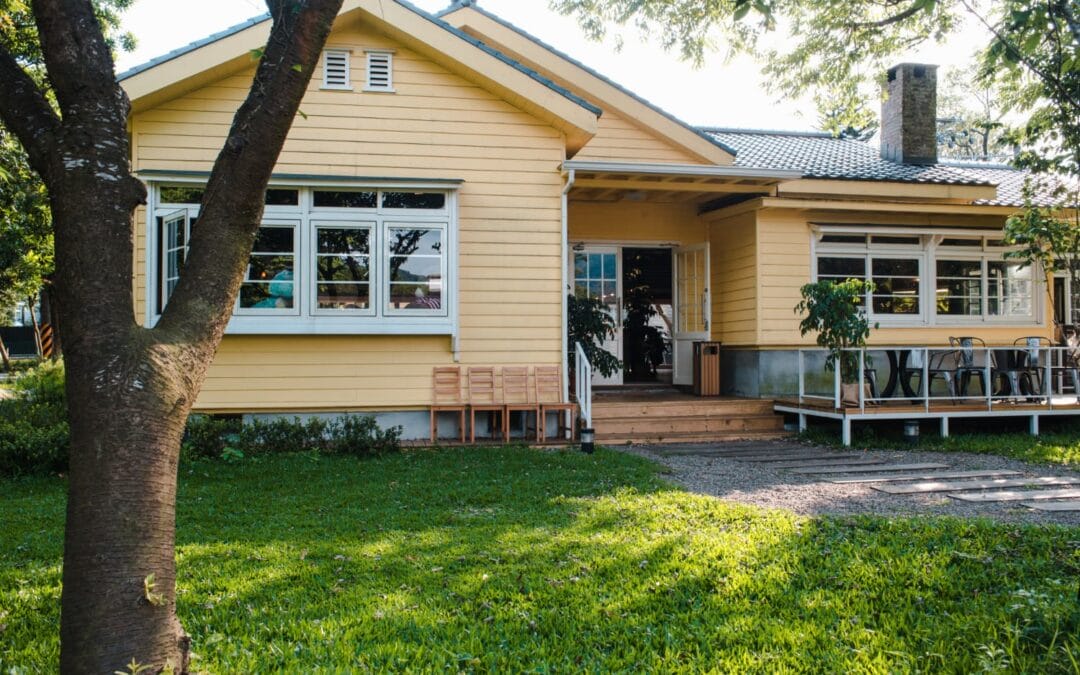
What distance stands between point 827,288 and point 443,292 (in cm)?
512

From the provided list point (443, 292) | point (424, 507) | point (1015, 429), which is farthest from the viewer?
point (1015, 429)

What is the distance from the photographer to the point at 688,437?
11.3 m

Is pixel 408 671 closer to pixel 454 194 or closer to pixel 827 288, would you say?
pixel 454 194

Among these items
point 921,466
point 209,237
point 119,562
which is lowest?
point 921,466

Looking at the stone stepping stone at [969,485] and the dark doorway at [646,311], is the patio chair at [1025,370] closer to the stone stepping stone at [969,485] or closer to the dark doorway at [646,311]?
the stone stepping stone at [969,485]

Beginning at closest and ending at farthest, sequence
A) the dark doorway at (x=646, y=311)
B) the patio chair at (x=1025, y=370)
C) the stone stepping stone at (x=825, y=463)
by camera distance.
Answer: the stone stepping stone at (x=825, y=463)
the patio chair at (x=1025, y=370)
the dark doorway at (x=646, y=311)

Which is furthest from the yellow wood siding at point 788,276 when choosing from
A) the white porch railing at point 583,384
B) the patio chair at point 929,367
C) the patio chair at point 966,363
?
the white porch railing at point 583,384

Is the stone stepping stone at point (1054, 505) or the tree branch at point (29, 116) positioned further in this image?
the stone stepping stone at point (1054, 505)

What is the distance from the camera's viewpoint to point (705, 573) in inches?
181

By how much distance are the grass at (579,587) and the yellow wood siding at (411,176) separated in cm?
349

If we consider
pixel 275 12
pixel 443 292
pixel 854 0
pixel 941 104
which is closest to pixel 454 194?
pixel 443 292

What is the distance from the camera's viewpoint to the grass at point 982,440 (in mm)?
9828

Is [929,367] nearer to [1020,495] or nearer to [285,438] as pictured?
[1020,495]

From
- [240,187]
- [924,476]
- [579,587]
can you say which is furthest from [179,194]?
[924,476]
